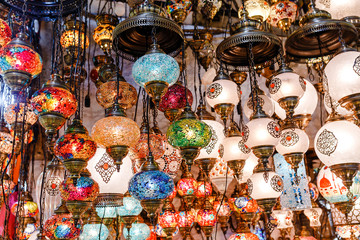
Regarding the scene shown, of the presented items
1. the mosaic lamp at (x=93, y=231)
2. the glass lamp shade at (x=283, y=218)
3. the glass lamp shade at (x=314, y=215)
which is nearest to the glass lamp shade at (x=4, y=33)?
the mosaic lamp at (x=93, y=231)

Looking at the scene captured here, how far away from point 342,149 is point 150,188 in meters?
0.91

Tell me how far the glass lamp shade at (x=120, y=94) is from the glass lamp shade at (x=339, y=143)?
996mm

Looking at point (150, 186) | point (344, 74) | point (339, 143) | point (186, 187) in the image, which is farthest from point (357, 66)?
point (186, 187)

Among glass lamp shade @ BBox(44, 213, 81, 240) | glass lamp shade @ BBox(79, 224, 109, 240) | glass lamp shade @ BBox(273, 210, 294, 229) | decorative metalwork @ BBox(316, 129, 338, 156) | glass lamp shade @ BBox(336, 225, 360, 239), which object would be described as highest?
decorative metalwork @ BBox(316, 129, 338, 156)

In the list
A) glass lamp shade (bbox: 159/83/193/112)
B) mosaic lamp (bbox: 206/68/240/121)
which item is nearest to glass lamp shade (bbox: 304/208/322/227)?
mosaic lamp (bbox: 206/68/240/121)

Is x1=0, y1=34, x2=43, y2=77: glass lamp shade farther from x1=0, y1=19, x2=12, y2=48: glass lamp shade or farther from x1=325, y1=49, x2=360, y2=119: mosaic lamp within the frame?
x1=325, y1=49, x2=360, y2=119: mosaic lamp

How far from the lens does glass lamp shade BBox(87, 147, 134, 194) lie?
1.69m

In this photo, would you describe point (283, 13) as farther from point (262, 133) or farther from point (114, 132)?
point (114, 132)

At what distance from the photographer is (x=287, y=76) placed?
187 cm

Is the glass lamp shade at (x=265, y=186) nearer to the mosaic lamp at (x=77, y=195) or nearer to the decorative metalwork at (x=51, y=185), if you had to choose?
the mosaic lamp at (x=77, y=195)

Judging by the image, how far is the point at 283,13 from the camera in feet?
7.62

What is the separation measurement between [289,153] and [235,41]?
0.75 metres

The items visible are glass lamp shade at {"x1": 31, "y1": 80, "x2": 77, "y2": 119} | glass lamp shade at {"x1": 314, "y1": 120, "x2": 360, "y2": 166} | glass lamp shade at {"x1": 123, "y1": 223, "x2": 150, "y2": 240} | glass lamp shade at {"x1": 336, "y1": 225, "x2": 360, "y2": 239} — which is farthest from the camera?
glass lamp shade at {"x1": 336, "y1": 225, "x2": 360, "y2": 239}

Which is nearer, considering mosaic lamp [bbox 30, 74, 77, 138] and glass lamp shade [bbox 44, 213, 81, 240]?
mosaic lamp [bbox 30, 74, 77, 138]
